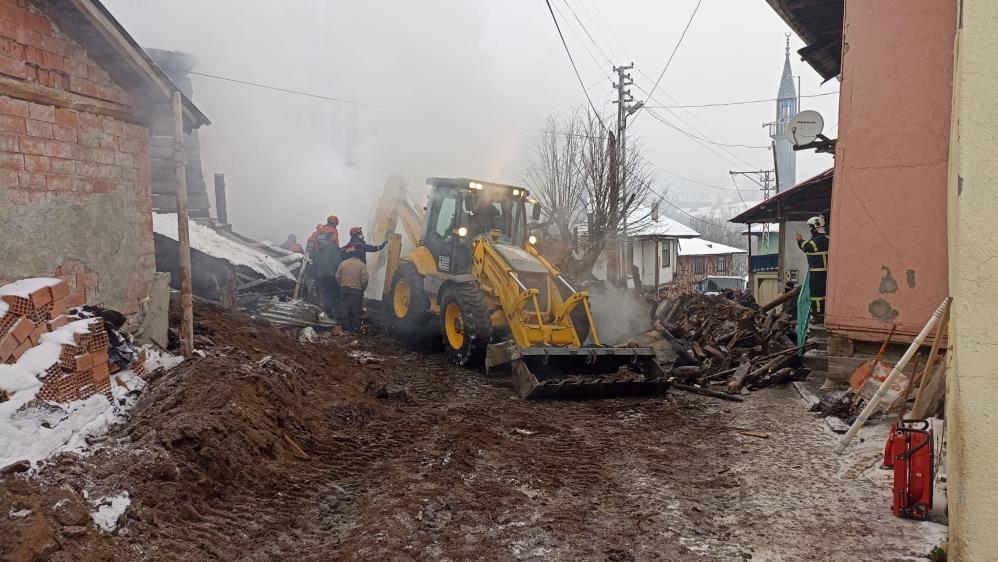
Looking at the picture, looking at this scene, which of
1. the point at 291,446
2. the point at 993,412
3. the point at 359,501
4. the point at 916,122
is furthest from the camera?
the point at 916,122

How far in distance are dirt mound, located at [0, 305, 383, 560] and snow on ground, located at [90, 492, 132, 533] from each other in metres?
0.04

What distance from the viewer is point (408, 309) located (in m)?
11.1

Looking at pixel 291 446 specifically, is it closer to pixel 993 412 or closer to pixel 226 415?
pixel 226 415

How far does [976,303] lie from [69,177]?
676 centimetres

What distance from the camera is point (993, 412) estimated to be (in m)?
3.04

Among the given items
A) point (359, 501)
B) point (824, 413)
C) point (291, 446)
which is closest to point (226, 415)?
point (291, 446)

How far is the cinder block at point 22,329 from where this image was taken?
4535 millimetres

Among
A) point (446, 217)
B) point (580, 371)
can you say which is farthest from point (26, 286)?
point (446, 217)

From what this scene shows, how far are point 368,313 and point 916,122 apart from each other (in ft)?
31.2

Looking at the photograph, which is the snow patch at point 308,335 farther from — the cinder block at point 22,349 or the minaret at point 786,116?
the minaret at point 786,116

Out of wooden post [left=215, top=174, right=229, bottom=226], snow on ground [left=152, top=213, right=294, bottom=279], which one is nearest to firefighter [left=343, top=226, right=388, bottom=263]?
snow on ground [left=152, top=213, right=294, bottom=279]

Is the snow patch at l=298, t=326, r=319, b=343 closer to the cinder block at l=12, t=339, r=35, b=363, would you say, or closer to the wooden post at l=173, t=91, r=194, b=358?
the wooden post at l=173, t=91, r=194, b=358

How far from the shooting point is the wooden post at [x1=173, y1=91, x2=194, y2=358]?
21.0ft

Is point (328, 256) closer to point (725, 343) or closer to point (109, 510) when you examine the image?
point (725, 343)
